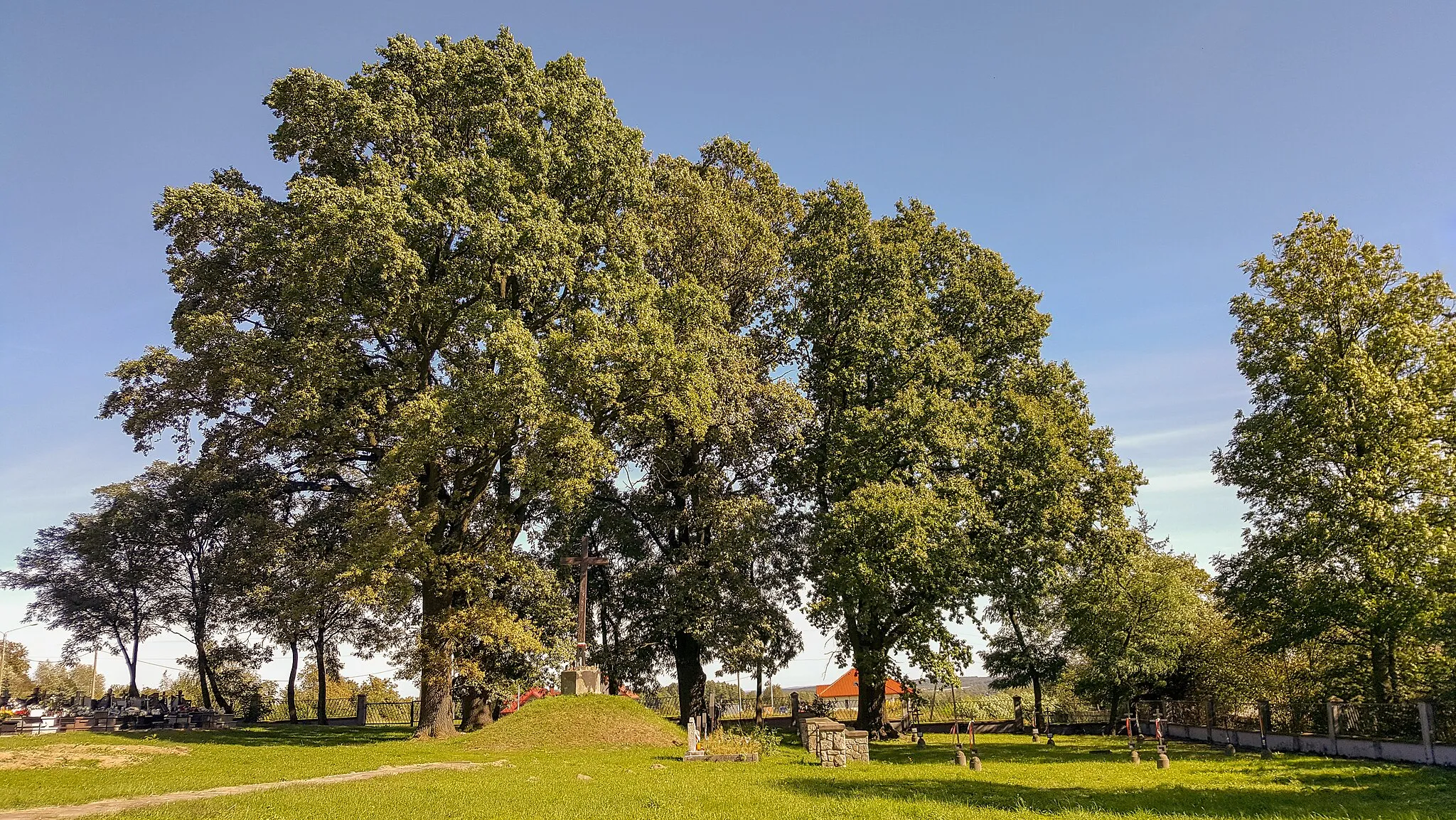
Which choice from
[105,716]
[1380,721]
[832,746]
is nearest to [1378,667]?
[1380,721]

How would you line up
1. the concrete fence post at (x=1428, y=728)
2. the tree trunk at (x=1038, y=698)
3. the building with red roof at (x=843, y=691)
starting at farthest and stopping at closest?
the building with red roof at (x=843, y=691) < the tree trunk at (x=1038, y=698) < the concrete fence post at (x=1428, y=728)

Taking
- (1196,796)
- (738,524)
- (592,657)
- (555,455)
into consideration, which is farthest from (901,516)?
(592,657)

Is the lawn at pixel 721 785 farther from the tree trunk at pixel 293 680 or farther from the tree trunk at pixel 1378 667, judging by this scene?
the tree trunk at pixel 293 680

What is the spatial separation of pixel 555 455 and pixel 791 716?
23293 millimetres

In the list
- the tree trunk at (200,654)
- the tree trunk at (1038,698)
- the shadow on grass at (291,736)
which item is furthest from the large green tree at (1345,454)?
the tree trunk at (200,654)

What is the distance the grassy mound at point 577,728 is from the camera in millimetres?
25500

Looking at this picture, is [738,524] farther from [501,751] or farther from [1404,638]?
[1404,638]

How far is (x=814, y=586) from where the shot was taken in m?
34.2

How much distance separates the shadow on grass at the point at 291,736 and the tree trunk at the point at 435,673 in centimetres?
207

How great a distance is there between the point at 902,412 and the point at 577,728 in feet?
53.0

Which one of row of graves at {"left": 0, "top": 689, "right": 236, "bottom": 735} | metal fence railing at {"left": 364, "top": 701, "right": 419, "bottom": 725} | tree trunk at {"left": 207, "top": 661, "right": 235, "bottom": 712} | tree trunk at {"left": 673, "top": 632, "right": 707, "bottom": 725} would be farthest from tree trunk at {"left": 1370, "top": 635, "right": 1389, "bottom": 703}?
tree trunk at {"left": 207, "top": 661, "right": 235, "bottom": 712}

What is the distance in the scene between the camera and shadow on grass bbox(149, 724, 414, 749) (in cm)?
2661

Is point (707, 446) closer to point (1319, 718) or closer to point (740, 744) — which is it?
point (740, 744)

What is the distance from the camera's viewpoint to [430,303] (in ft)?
86.8
